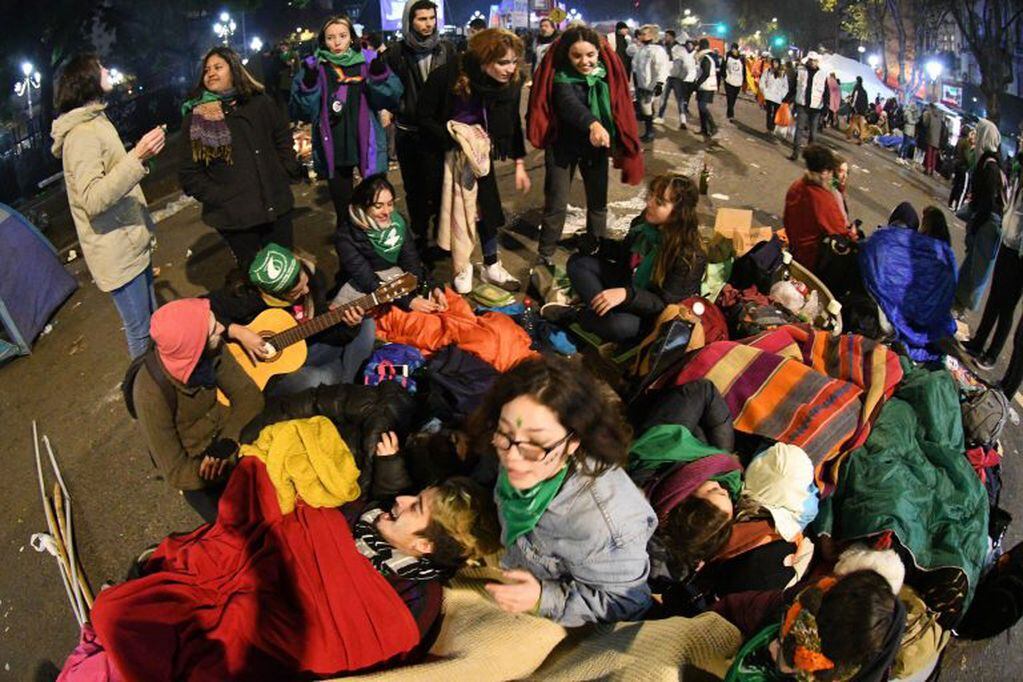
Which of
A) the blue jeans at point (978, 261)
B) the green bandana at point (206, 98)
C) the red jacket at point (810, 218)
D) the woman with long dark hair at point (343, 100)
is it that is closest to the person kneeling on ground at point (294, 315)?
the green bandana at point (206, 98)

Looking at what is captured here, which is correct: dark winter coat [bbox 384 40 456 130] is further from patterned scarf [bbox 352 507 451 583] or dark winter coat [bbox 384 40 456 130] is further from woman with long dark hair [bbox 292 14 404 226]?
patterned scarf [bbox 352 507 451 583]

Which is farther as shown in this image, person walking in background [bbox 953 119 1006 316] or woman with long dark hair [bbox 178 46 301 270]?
person walking in background [bbox 953 119 1006 316]

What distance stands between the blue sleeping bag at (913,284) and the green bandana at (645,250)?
65.1 inches

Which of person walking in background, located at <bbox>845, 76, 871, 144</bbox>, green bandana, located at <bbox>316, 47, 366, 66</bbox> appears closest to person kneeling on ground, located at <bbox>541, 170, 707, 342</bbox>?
green bandana, located at <bbox>316, 47, 366, 66</bbox>

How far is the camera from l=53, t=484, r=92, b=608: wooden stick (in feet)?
10.8

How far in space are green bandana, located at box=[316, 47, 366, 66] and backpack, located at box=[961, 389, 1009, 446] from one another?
169 inches

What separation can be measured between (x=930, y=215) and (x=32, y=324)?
688 cm

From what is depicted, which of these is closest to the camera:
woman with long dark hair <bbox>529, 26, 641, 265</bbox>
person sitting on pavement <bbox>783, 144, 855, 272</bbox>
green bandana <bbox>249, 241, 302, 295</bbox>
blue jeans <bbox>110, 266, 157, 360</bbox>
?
green bandana <bbox>249, 241, 302, 295</bbox>

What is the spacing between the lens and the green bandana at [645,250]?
438 cm

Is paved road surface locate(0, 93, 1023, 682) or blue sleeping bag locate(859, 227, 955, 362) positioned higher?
blue sleeping bag locate(859, 227, 955, 362)

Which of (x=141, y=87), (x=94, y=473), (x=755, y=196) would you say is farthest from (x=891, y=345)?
(x=141, y=87)

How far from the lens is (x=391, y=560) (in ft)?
8.58

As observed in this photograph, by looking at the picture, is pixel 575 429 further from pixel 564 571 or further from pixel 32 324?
pixel 32 324

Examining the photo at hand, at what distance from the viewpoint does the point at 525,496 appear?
2.20 metres
